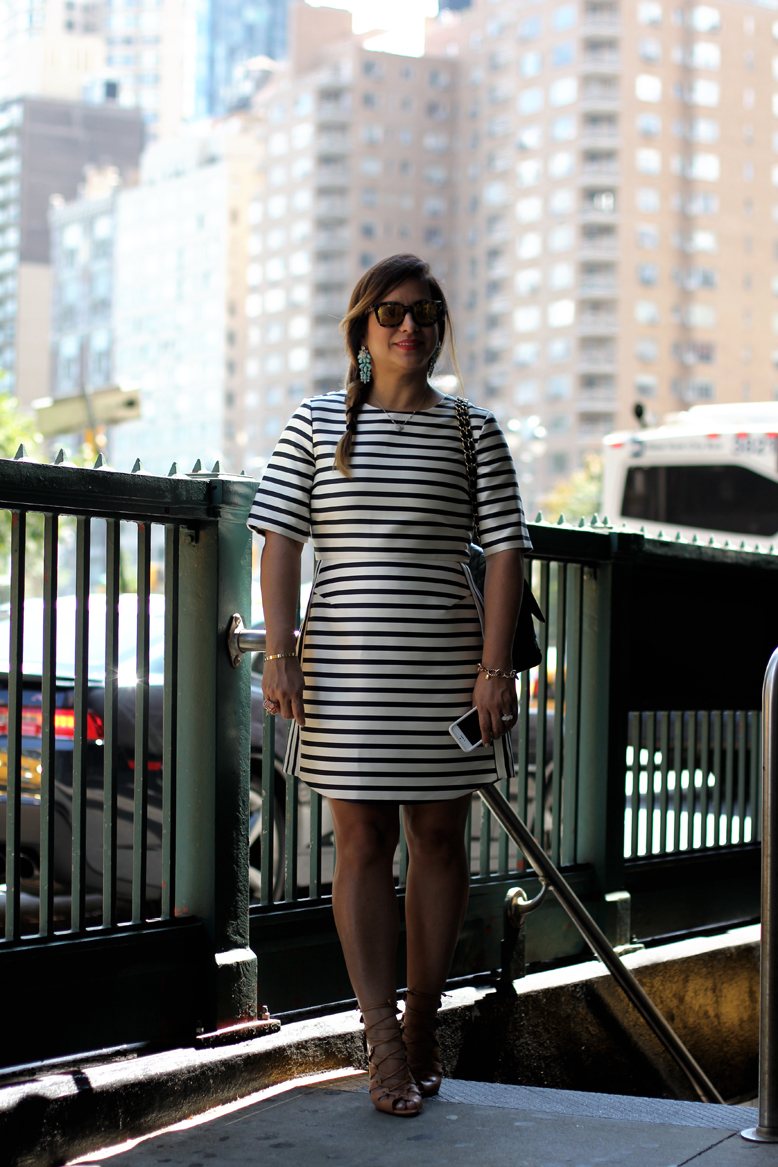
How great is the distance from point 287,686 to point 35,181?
144320mm

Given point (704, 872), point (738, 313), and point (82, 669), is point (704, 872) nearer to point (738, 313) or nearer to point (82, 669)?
point (82, 669)

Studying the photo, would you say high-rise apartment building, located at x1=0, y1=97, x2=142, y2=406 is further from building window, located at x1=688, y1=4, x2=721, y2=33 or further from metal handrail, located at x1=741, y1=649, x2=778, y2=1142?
metal handrail, located at x1=741, y1=649, x2=778, y2=1142

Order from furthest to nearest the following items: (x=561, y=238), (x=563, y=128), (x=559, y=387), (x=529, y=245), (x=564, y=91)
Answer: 1. (x=529, y=245)
2. (x=564, y=91)
3. (x=563, y=128)
4. (x=561, y=238)
5. (x=559, y=387)

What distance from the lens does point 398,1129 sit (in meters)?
3.13

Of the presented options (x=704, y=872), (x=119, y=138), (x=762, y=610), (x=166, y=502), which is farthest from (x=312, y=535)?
(x=119, y=138)

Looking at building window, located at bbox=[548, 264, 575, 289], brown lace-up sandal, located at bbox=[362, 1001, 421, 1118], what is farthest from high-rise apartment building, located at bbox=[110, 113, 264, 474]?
brown lace-up sandal, located at bbox=[362, 1001, 421, 1118]

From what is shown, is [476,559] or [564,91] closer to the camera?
[476,559]

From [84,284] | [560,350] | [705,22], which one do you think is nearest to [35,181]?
[84,284]

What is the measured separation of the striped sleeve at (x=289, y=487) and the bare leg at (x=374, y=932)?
64cm

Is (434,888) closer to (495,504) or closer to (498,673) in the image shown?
(498,673)

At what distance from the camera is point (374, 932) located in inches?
129

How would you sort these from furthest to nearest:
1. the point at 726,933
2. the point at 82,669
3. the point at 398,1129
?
the point at 726,933 → the point at 82,669 → the point at 398,1129

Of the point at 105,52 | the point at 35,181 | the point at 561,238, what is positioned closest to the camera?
the point at 561,238

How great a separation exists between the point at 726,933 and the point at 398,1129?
2839mm
